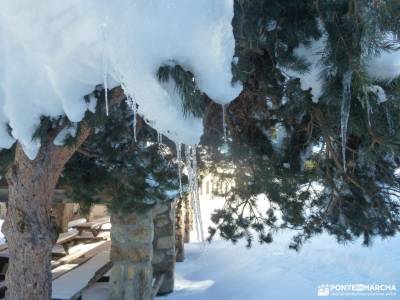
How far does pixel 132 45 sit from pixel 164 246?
Answer: 595 centimetres

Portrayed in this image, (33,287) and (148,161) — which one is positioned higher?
(148,161)

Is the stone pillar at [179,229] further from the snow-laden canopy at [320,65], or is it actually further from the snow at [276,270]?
the snow-laden canopy at [320,65]

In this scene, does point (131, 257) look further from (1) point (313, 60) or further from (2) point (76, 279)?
(1) point (313, 60)

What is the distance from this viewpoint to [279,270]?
26.6 ft

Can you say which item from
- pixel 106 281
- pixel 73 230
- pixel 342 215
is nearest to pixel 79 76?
pixel 342 215

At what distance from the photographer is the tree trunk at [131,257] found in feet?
18.0

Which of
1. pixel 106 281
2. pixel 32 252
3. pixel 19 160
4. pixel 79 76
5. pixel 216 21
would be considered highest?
pixel 216 21

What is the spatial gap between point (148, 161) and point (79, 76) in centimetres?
159

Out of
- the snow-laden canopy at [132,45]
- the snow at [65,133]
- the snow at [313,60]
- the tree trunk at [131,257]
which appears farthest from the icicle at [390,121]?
the tree trunk at [131,257]

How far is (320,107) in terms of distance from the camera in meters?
Answer: 2.45

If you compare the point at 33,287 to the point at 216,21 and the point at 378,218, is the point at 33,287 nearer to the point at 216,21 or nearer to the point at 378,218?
the point at 216,21

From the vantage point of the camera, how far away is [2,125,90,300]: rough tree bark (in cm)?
264

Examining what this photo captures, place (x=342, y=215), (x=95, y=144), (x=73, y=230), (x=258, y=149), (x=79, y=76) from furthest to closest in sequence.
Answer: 1. (x=73, y=230)
2. (x=342, y=215)
3. (x=258, y=149)
4. (x=95, y=144)
5. (x=79, y=76)

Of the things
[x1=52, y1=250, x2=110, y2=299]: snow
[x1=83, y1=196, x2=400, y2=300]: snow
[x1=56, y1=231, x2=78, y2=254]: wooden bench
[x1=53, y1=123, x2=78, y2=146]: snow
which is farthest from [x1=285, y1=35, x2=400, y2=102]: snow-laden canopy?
[x1=56, y1=231, x2=78, y2=254]: wooden bench
